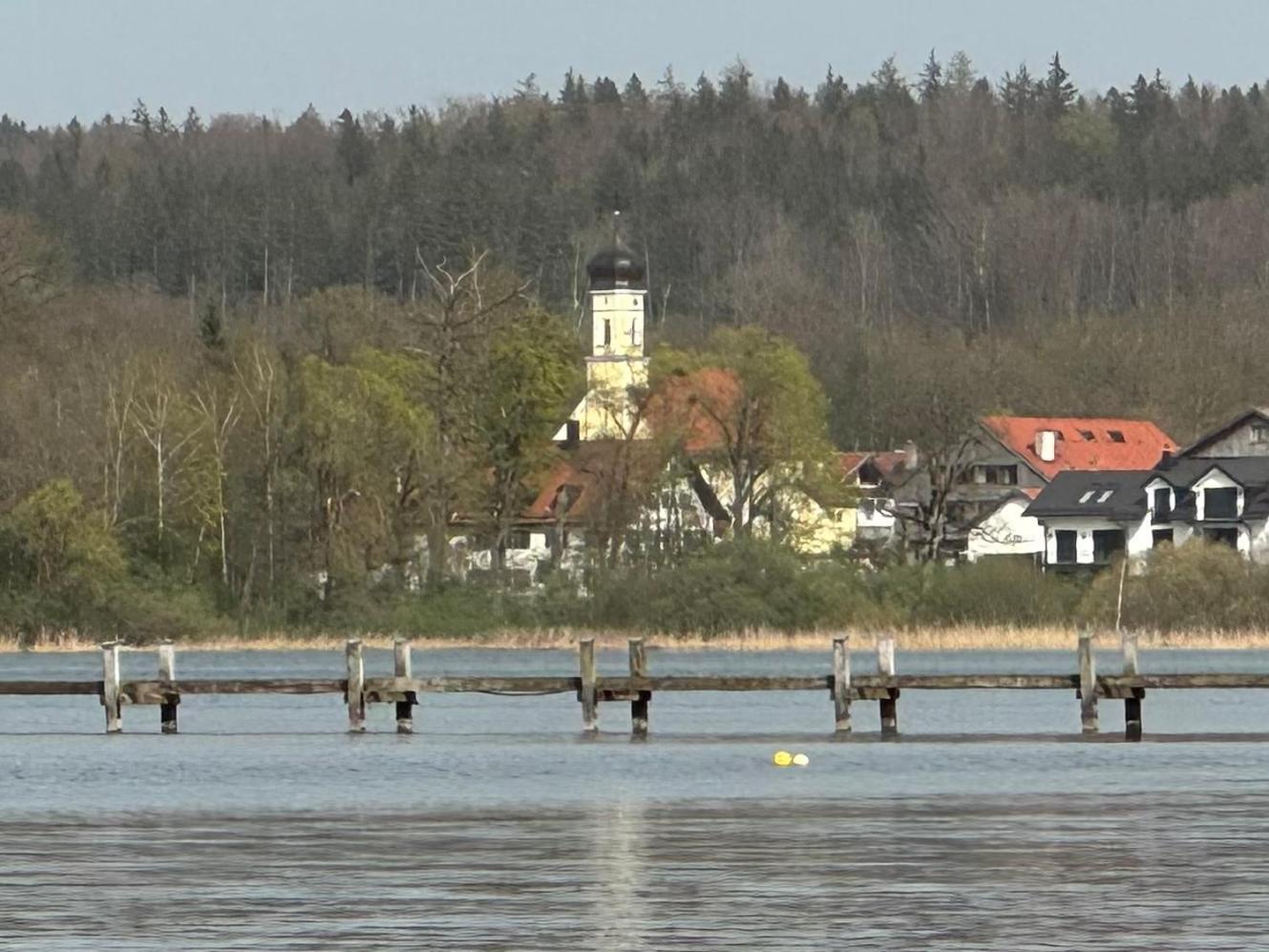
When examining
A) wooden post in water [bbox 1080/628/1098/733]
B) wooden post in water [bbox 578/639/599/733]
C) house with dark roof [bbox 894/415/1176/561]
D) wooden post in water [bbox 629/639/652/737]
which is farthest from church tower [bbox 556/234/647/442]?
wooden post in water [bbox 1080/628/1098/733]

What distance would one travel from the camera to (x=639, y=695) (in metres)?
44.3

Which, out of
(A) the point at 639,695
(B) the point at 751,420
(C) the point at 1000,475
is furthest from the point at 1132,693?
(C) the point at 1000,475

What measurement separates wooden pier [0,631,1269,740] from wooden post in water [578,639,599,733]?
14 mm

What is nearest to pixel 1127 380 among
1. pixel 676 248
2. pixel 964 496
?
pixel 964 496

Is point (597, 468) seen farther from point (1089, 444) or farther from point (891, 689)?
point (891, 689)

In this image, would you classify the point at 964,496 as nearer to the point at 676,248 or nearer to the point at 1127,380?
the point at 1127,380

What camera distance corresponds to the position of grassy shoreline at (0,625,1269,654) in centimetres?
7619

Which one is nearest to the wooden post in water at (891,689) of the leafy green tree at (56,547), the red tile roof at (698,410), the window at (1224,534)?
the leafy green tree at (56,547)

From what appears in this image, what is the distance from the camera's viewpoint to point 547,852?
89.0 feet

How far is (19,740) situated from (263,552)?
40717 mm

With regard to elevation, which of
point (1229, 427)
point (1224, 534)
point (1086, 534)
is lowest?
point (1224, 534)

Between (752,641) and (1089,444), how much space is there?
159 feet

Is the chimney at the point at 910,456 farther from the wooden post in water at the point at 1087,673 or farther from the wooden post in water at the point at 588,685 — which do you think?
the wooden post in water at the point at 1087,673

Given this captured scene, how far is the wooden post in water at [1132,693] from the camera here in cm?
4188
